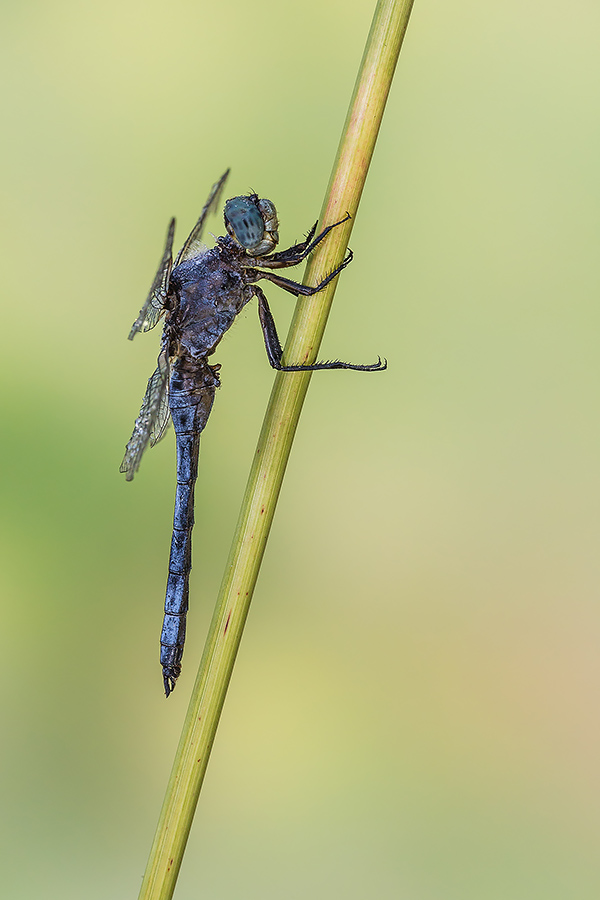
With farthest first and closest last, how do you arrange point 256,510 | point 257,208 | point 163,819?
point 257,208, point 256,510, point 163,819

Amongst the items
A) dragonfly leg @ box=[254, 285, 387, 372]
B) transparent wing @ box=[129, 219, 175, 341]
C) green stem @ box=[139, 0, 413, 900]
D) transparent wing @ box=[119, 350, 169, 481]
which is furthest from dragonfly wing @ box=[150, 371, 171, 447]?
green stem @ box=[139, 0, 413, 900]

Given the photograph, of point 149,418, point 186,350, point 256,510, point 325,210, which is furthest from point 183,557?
point 325,210

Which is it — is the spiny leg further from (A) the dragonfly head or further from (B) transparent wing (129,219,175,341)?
(B) transparent wing (129,219,175,341)

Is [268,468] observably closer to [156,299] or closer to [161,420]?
[161,420]

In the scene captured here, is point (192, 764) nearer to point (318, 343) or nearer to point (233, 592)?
point (233, 592)

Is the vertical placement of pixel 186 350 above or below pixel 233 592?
above

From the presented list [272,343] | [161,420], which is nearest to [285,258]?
[272,343]
